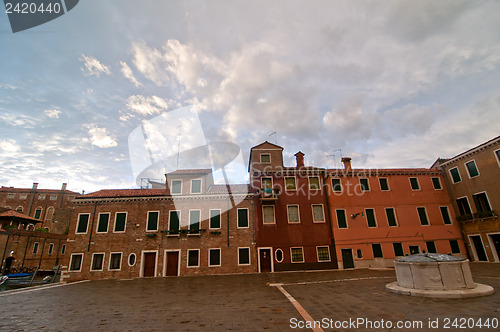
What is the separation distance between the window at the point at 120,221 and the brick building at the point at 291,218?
13.0 m

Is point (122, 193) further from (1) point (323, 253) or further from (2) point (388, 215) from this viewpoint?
(2) point (388, 215)

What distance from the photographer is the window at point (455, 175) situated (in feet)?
81.7

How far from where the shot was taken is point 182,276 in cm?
2123

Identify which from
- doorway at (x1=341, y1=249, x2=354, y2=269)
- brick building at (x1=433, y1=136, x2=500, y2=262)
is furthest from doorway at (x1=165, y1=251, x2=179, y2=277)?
brick building at (x1=433, y1=136, x2=500, y2=262)

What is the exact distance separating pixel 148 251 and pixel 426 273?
21.4 metres

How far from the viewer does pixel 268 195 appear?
23.3 metres

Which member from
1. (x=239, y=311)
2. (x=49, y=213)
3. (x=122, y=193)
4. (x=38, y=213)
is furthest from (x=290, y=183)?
(x=38, y=213)

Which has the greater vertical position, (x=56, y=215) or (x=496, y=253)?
(x=56, y=215)

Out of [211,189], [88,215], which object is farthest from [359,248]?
[88,215]

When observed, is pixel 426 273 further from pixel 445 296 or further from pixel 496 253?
pixel 496 253

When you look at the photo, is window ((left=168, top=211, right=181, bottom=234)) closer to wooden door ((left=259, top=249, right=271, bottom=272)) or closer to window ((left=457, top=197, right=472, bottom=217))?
wooden door ((left=259, top=249, right=271, bottom=272))

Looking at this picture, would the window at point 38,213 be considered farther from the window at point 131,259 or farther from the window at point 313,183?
the window at point 313,183

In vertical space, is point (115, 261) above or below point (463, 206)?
below

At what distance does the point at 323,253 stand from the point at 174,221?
49.2 feet
